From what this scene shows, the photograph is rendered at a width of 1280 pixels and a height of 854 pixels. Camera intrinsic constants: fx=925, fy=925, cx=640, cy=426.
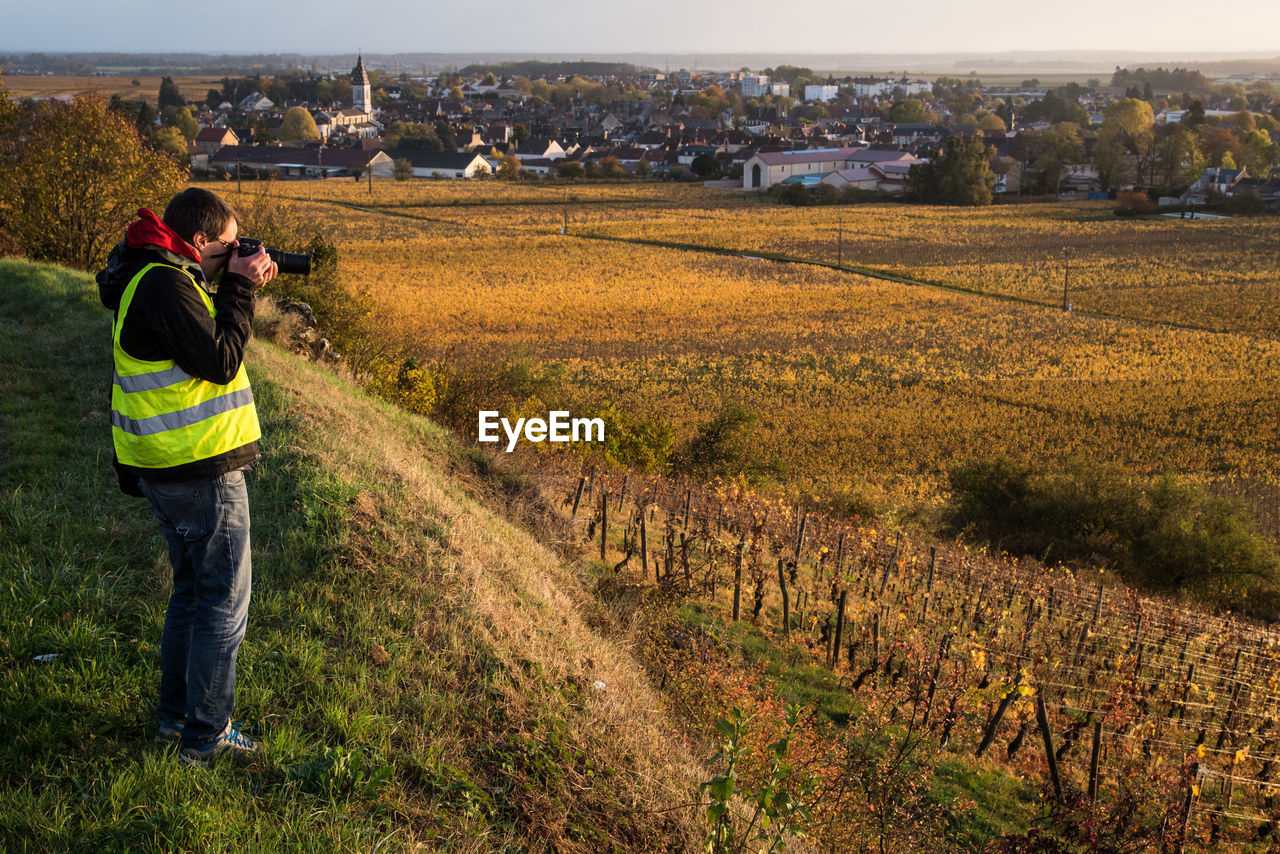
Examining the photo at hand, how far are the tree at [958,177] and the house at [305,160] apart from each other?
55918 millimetres

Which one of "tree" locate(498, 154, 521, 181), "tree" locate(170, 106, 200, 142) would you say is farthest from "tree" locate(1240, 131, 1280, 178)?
"tree" locate(170, 106, 200, 142)

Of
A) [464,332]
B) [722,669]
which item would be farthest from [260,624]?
[464,332]

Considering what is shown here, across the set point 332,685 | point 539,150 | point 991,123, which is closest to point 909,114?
point 991,123

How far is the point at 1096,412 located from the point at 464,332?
20692mm

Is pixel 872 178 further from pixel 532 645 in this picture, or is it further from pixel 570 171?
pixel 532 645

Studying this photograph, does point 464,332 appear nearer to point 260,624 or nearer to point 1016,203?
point 260,624

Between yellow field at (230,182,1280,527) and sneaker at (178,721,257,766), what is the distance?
14.5 m

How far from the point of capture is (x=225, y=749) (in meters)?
3.66

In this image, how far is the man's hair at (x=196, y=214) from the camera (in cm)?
348

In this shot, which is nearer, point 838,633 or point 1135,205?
point 838,633

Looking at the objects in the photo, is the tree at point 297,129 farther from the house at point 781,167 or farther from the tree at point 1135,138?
the tree at point 1135,138

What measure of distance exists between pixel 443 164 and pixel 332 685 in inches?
4120

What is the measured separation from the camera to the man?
336cm

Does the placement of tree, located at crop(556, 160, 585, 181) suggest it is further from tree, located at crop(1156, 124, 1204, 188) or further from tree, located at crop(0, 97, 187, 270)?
tree, located at crop(0, 97, 187, 270)
